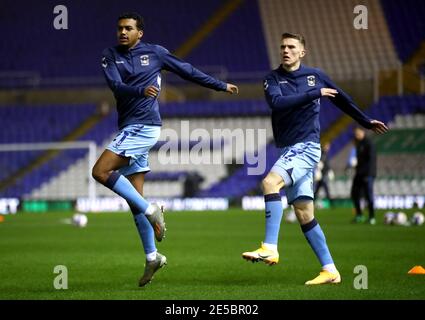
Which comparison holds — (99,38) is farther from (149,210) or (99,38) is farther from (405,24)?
(149,210)

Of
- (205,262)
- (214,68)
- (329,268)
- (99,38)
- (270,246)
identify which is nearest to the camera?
(270,246)

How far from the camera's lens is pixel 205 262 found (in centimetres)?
1126

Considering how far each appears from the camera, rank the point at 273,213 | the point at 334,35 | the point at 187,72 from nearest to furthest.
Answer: the point at 273,213 < the point at 187,72 < the point at 334,35

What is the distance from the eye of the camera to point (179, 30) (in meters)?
35.8

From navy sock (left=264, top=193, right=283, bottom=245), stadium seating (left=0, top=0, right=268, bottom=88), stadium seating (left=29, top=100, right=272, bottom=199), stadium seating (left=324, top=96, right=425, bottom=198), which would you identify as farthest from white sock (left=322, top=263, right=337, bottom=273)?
stadium seating (left=0, top=0, right=268, bottom=88)

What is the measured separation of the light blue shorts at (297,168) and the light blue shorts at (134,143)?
116 cm

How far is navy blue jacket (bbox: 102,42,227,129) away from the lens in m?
8.56

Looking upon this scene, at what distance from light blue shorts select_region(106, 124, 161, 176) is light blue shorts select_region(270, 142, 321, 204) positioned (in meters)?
1.16

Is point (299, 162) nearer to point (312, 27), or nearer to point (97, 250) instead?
point (97, 250)

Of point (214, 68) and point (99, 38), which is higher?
point (99, 38)

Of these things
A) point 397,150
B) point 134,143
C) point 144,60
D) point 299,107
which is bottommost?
point 397,150

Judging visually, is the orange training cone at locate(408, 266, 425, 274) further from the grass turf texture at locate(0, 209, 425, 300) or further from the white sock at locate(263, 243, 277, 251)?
the white sock at locate(263, 243, 277, 251)

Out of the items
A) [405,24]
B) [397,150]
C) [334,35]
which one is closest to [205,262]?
[397,150]

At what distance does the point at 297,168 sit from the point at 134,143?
147 cm
